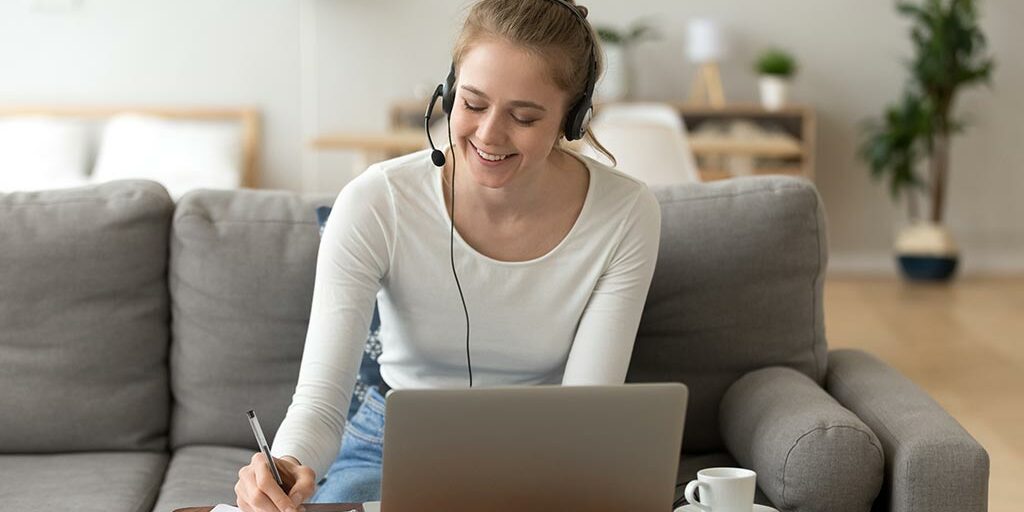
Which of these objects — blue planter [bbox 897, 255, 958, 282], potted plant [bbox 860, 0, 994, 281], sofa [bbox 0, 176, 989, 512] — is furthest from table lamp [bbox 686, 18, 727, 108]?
sofa [bbox 0, 176, 989, 512]

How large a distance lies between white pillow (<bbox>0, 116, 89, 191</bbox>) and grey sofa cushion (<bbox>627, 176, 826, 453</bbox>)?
14.4ft

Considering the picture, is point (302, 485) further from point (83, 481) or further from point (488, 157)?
point (83, 481)

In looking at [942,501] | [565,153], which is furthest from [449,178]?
[942,501]

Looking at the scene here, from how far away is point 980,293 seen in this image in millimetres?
6180

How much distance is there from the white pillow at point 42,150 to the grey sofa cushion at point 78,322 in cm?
397

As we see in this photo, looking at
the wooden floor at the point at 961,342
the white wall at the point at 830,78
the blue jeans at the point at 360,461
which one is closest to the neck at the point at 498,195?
the blue jeans at the point at 360,461

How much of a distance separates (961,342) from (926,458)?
138 inches

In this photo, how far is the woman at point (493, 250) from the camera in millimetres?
1749

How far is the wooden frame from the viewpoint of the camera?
6566mm

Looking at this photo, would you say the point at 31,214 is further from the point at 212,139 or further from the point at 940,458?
the point at 212,139

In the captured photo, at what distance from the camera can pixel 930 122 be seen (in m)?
6.30

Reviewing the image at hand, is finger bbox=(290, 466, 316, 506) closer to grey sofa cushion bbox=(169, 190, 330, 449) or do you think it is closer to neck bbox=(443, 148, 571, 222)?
neck bbox=(443, 148, 571, 222)

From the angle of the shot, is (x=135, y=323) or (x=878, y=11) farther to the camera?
(x=878, y=11)

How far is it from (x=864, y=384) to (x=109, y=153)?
4963 millimetres
